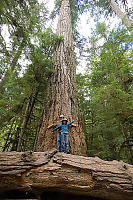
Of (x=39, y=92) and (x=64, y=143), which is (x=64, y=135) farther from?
(x=39, y=92)

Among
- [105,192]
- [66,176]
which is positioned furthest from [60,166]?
[105,192]

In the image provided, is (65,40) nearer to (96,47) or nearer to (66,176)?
(66,176)

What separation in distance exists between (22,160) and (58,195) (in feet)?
2.21

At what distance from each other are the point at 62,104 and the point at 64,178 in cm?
192

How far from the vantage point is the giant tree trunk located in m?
2.71

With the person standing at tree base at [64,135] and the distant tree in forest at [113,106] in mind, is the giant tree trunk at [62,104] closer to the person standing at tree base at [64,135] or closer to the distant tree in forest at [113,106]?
the person standing at tree base at [64,135]

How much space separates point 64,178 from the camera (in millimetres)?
1479

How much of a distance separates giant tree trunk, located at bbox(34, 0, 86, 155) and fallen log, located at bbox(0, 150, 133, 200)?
0.96m

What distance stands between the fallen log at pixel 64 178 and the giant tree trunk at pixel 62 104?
96 centimetres

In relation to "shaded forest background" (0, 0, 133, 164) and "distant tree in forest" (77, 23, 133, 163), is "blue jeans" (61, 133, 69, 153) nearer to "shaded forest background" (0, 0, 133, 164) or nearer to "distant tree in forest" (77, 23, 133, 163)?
"shaded forest background" (0, 0, 133, 164)

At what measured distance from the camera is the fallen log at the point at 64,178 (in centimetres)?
145

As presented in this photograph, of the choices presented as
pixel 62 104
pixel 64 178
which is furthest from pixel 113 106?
pixel 64 178

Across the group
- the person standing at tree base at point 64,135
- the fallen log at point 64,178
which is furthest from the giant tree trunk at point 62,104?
the fallen log at point 64,178

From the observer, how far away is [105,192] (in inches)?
58.2
